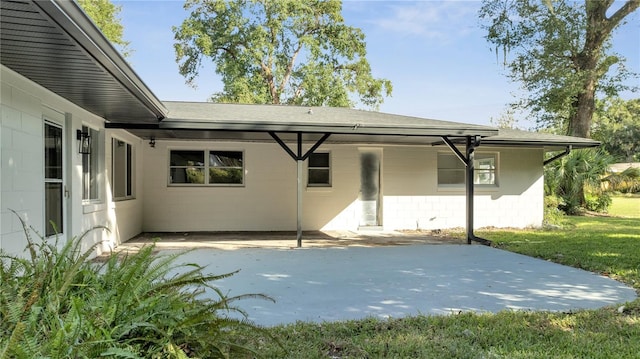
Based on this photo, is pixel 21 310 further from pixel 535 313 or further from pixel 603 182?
pixel 603 182

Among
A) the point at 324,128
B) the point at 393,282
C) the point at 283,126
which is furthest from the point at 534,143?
the point at 393,282

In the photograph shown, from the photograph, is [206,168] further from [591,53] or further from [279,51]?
[591,53]

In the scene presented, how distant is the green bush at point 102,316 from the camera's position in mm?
1810

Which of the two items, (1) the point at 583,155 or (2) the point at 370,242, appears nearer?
(2) the point at 370,242

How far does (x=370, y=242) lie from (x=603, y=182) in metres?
13.3

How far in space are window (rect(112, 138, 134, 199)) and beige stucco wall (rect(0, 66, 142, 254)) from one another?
5.63ft

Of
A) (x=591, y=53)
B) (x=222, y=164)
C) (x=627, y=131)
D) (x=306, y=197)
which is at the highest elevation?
(x=591, y=53)

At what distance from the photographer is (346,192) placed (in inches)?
464

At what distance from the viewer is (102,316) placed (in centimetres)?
200

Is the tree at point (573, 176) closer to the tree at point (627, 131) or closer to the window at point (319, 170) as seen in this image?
the window at point (319, 170)

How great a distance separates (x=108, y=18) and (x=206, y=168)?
65.4 ft

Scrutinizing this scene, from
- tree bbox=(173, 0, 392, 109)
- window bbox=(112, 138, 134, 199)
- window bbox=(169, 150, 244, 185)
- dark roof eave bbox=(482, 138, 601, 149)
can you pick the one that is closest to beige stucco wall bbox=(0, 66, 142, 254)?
window bbox=(112, 138, 134, 199)

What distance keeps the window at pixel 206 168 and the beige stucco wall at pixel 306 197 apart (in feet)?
0.55

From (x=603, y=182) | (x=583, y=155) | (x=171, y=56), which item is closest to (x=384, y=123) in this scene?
(x=583, y=155)
